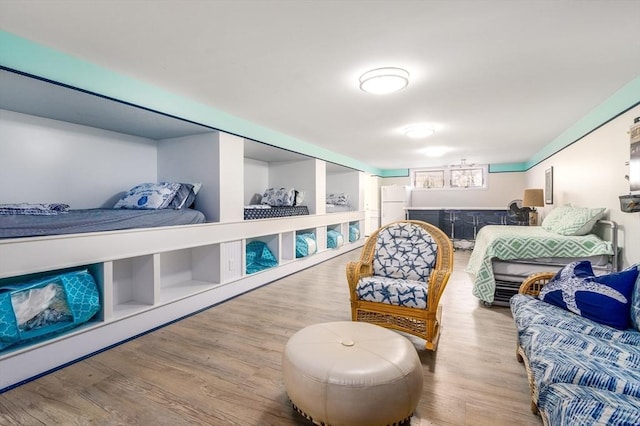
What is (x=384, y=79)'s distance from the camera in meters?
2.45

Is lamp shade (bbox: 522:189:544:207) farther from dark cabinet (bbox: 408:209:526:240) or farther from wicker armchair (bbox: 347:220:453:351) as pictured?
wicker armchair (bbox: 347:220:453:351)

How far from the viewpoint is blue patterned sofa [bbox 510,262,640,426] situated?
1.09 metres

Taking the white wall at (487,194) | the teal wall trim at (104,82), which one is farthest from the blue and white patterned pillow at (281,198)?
the white wall at (487,194)

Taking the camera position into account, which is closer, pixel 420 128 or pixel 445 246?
pixel 445 246

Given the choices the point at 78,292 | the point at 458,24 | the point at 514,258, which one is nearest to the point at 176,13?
the point at 458,24

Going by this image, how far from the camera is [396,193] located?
8.40m

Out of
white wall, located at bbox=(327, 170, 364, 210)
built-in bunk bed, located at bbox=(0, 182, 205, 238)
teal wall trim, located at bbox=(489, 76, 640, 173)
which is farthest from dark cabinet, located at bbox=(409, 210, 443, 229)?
built-in bunk bed, located at bbox=(0, 182, 205, 238)

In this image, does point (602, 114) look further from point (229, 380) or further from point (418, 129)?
point (229, 380)

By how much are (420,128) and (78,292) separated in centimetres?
427

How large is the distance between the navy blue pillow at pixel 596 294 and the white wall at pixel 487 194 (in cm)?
672

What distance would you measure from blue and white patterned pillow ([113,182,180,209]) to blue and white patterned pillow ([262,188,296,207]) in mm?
2034

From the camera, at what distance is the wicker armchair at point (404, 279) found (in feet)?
7.36

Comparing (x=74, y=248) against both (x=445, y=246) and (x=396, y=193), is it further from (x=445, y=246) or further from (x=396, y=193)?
(x=396, y=193)

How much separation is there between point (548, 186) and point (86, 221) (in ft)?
22.8
